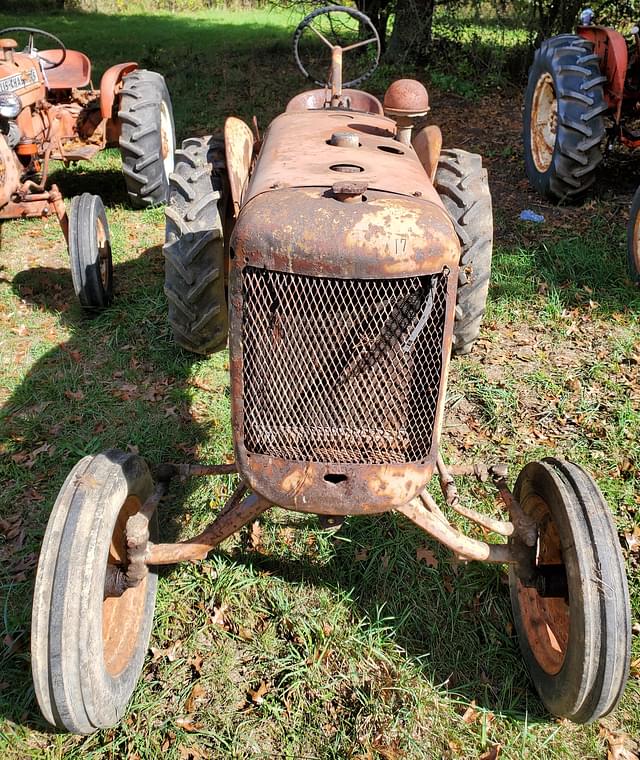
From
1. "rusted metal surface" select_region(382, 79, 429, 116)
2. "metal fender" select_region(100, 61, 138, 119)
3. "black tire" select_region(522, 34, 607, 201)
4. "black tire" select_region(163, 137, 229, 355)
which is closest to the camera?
"rusted metal surface" select_region(382, 79, 429, 116)

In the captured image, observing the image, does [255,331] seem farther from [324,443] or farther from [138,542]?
[138,542]

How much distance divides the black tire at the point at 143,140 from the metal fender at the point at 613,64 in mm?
4045

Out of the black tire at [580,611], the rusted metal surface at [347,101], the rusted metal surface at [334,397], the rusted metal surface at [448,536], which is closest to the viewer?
the rusted metal surface at [334,397]

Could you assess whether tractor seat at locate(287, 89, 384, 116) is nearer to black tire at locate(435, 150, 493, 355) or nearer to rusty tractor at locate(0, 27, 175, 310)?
black tire at locate(435, 150, 493, 355)

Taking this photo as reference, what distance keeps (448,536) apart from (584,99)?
474cm

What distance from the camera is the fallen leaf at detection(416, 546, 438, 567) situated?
10.2 feet

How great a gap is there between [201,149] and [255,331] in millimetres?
2248

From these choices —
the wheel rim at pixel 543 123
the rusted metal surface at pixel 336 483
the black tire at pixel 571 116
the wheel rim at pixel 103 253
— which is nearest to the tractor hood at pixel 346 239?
the rusted metal surface at pixel 336 483

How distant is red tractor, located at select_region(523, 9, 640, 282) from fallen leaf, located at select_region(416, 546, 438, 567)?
4.17 meters

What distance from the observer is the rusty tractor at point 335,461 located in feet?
6.47

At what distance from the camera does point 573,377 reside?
4.30m

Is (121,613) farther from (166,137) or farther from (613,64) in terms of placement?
(613,64)

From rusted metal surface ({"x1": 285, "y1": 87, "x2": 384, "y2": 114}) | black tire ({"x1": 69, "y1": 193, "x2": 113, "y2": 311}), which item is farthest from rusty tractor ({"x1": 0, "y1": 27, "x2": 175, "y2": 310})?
rusted metal surface ({"x1": 285, "y1": 87, "x2": 384, "y2": 114})

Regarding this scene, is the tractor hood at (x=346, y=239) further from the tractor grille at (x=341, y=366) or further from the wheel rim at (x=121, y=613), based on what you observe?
the wheel rim at (x=121, y=613)
